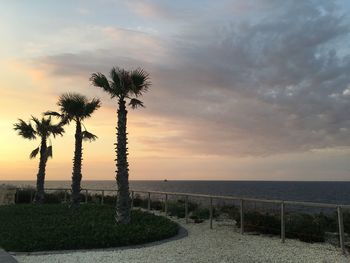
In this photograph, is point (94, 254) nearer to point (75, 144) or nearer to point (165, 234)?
point (165, 234)

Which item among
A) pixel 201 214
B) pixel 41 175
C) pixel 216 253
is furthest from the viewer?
pixel 41 175

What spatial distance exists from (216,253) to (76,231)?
5.26 metres

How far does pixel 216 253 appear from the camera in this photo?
1229 centimetres

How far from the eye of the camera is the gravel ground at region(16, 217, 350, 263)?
1151cm

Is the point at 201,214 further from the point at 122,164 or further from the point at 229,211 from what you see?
the point at 122,164

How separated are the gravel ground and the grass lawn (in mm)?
840

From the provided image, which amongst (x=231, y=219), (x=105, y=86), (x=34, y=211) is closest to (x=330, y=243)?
(x=231, y=219)

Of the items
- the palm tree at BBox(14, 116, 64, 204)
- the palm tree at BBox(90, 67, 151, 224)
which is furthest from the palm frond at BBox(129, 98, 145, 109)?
the palm tree at BBox(14, 116, 64, 204)

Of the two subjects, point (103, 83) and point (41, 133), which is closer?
point (103, 83)

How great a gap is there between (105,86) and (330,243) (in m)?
10.8

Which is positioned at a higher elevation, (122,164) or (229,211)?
(122,164)

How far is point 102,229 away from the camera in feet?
50.8

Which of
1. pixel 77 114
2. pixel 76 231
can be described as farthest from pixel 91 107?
Result: pixel 76 231

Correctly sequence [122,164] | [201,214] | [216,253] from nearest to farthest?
[216,253], [122,164], [201,214]
